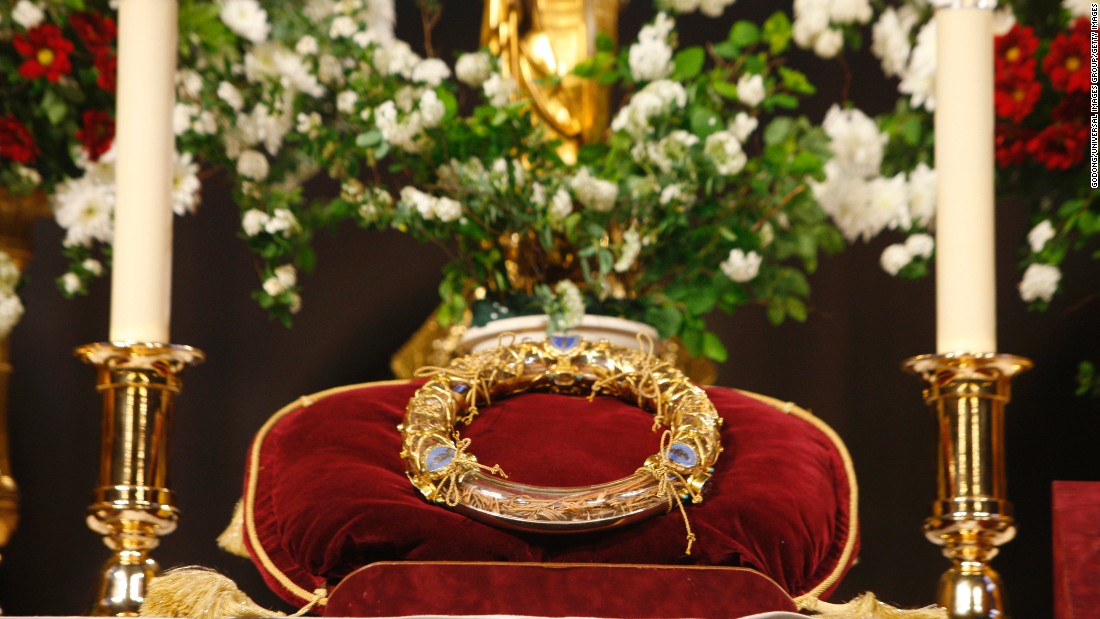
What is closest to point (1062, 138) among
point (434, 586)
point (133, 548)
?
point (434, 586)

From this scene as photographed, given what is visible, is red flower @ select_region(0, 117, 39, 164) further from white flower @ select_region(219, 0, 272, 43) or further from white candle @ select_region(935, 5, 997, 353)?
white candle @ select_region(935, 5, 997, 353)

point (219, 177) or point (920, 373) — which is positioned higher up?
point (219, 177)

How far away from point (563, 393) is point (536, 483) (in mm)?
129

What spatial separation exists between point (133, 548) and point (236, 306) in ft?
2.27

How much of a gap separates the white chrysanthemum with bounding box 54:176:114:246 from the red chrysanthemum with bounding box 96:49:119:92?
0.32 feet

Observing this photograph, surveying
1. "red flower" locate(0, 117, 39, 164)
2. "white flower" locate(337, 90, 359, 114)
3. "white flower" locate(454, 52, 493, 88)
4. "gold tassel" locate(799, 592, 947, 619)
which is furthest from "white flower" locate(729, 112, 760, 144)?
"red flower" locate(0, 117, 39, 164)

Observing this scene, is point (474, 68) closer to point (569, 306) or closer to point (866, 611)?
point (569, 306)

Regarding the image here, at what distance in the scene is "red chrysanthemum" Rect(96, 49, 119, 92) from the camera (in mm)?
1344

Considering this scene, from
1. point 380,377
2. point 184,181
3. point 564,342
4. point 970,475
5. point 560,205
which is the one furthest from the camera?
point 380,377

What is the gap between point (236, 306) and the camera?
1583 millimetres

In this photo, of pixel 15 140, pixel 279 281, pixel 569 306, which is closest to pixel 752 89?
pixel 569 306

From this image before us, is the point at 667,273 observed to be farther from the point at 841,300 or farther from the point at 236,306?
the point at 236,306

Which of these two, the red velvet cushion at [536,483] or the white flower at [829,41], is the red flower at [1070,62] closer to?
the white flower at [829,41]

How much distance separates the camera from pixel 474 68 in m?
1.31
